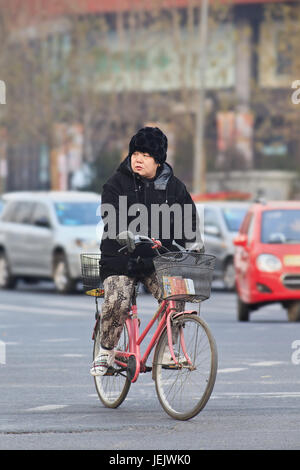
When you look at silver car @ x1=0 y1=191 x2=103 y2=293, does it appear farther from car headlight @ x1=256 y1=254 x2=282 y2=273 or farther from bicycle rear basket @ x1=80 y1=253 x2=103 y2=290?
bicycle rear basket @ x1=80 y1=253 x2=103 y2=290

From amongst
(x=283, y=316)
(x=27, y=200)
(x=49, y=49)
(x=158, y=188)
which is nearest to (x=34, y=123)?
(x=49, y=49)

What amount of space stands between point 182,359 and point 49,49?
38777mm

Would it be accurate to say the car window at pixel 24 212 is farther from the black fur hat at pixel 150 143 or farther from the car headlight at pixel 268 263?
the black fur hat at pixel 150 143

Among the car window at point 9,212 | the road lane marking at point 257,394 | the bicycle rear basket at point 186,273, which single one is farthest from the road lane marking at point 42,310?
the bicycle rear basket at point 186,273

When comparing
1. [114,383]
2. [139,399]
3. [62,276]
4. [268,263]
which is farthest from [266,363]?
[62,276]

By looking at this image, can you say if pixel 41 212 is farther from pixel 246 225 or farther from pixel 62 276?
pixel 246 225

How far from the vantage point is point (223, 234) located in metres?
25.2

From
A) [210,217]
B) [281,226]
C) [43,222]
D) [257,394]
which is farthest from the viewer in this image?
[210,217]

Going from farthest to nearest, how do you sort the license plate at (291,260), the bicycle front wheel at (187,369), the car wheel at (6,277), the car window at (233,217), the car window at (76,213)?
the car window at (233,217)
the car wheel at (6,277)
the car window at (76,213)
the license plate at (291,260)
the bicycle front wheel at (187,369)

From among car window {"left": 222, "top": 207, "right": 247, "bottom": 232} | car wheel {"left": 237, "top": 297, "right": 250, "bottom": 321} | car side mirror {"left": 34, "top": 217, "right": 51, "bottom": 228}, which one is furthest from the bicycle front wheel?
car window {"left": 222, "top": 207, "right": 247, "bottom": 232}

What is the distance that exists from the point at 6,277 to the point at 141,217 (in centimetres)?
1631

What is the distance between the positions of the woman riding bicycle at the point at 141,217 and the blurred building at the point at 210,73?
1265 inches

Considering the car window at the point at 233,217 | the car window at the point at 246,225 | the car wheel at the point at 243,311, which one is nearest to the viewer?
the car wheel at the point at 243,311

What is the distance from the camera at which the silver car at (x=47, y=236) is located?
76.6ft
